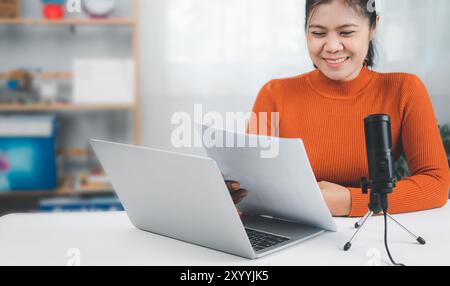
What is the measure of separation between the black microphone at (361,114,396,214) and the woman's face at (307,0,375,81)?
65cm

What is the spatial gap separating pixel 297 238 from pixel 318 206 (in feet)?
0.22

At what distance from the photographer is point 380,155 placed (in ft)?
2.54

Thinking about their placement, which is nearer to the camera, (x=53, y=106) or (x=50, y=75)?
Result: (x=53, y=106)

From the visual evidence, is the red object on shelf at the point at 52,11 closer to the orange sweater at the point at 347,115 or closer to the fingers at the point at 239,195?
the orange sweater at the point at 347,115

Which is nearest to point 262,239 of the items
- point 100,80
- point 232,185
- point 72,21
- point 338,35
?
point 232,185

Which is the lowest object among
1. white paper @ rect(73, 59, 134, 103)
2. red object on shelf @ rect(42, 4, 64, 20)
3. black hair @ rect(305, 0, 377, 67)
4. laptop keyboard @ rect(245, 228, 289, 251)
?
laptop keyboard @ rect(245, 228, 289, 251)

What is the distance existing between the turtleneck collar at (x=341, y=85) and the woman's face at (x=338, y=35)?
0.26 feet

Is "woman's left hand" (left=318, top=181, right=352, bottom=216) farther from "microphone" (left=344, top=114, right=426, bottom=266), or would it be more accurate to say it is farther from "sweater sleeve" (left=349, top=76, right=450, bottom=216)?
"microphone" (left=344, top=114, right=426, bottom=266)

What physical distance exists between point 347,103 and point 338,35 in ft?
0.77

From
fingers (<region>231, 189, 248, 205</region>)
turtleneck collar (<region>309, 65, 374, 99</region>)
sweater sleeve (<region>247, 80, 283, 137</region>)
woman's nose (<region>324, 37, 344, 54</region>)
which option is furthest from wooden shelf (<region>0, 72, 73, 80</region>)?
fingers (<region>231, 189, 248, 205</region>)

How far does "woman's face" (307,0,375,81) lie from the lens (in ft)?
4.50

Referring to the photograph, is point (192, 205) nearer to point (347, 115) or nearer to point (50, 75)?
point (347, 115)

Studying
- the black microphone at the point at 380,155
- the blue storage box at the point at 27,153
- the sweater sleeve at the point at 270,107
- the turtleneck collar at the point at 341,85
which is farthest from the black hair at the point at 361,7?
the blue storage box at the point at 27,153

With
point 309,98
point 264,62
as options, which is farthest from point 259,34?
point 309,98
